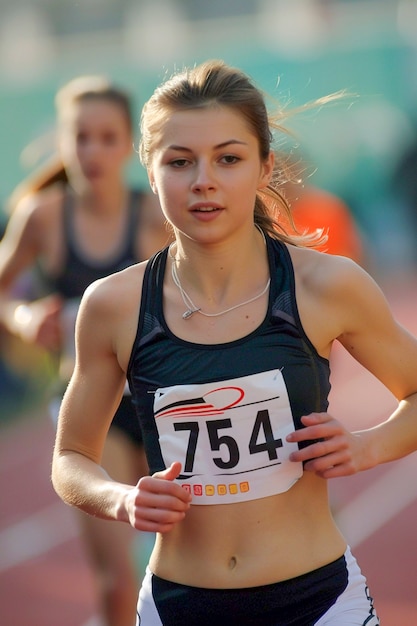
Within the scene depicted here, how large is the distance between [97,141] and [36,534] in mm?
3838

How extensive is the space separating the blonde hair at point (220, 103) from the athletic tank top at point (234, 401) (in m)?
0.37

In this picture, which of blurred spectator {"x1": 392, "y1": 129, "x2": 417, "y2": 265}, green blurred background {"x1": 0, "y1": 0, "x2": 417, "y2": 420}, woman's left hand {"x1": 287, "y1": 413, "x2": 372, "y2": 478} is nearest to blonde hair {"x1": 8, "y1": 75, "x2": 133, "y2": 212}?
woman's left hand {"x1": 287, "y1": 413, "x2": 372, "y2": 478}

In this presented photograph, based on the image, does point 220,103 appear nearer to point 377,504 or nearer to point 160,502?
point 160,502

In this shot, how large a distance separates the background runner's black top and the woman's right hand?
0.86 ft

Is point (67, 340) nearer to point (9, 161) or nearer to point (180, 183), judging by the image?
point (180, 183)

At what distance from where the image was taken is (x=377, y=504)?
7.96 metres

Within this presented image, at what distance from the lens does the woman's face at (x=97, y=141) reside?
478 centimetres

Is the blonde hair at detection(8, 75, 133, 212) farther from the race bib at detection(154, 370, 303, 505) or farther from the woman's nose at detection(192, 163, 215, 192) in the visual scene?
the race bib at detection(154, 370, 303, 505)

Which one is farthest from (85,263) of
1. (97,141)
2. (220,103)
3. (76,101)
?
(220,103)

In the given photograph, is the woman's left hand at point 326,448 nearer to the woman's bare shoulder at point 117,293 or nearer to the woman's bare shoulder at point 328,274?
the woman's bare shoulder at point 328,274

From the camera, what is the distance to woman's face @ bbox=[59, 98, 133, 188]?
4.78m

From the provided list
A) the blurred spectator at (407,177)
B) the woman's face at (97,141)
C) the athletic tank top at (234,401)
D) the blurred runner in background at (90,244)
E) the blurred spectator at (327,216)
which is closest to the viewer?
the athletic tank top at (234,401)

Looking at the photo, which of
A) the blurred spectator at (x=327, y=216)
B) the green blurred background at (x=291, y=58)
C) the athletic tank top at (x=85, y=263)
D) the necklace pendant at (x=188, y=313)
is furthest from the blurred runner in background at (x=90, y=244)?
the green blurred background at (x=291, y=58)

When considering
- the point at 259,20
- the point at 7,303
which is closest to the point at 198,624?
the point at 7,303
